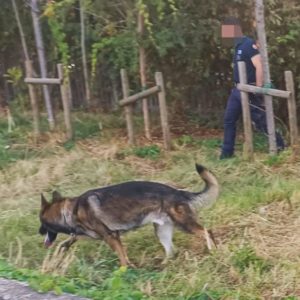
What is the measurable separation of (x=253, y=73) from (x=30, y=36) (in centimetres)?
546

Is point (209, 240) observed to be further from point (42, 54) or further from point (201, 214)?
point (42, 54)

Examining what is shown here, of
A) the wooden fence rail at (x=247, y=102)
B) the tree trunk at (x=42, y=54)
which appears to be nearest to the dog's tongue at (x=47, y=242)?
the wooden fence rail at (x=247, y=102)

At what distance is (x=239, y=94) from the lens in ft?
31.8

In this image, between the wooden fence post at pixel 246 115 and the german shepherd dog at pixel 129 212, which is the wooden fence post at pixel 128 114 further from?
the german shepherd dog at pixel 129 212

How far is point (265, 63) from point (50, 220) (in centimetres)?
388

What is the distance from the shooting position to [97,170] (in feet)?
30.8

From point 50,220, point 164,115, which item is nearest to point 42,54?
point 164,115

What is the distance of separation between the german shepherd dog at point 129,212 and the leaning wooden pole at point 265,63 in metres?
2.89

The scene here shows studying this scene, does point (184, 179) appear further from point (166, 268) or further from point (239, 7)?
point (239, 7)

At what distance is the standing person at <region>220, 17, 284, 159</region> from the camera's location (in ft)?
31.6

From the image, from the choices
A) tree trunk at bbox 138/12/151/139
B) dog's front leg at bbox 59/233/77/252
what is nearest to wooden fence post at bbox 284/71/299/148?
tree trunk at bbox 138/12/151/139

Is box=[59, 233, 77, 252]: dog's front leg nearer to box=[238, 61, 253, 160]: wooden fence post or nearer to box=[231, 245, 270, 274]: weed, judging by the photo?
box=[231, 245, 270, 274]: weed

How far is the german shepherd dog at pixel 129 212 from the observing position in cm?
659

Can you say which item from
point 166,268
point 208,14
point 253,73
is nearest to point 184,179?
point 253,73
